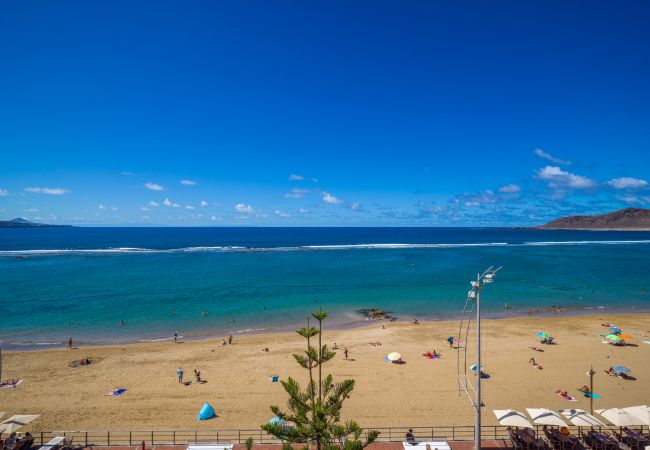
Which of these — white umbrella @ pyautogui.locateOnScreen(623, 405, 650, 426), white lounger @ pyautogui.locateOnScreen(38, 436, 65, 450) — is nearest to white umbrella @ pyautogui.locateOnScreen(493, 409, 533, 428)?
white umbrella @ pyautogui.locateOnScreen(623, 405, 650, 426)

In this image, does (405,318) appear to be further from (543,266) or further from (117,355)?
(543,266)

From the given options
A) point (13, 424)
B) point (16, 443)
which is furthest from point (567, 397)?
point (13, 424)

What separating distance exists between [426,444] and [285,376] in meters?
11.5

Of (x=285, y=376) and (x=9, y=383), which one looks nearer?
(x=9, y=383)

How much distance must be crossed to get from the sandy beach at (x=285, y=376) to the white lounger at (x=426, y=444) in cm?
357

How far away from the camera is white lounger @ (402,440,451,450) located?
43.2 ft

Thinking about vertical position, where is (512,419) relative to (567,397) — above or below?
above

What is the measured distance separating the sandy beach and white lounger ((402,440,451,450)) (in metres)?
3.57

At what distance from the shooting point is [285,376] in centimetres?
2289

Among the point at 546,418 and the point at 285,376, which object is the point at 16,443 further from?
the point at 546,418

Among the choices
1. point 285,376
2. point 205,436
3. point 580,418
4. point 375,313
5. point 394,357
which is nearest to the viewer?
point 580,418

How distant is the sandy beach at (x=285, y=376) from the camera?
1809 centimetres

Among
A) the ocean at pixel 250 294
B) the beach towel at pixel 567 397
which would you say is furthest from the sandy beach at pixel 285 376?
the ocean at pixel 250 294

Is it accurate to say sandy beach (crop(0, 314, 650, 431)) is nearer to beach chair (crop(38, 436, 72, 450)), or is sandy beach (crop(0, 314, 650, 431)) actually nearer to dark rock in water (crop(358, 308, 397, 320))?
beach chair (crop(38, 436, 72, 450))
